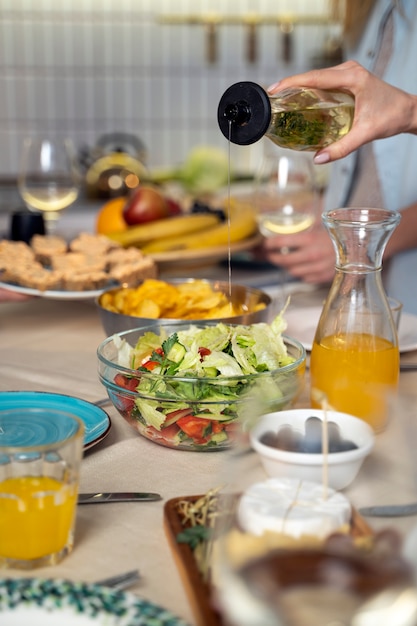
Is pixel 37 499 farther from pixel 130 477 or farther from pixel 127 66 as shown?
pixel 127 66

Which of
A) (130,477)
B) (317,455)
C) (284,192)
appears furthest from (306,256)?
(317,455)

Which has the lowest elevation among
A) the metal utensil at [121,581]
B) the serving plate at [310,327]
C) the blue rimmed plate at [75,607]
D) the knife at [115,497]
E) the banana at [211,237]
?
the serving plate at [310,327]

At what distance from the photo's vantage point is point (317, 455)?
0.63m

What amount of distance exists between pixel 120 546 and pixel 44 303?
109 cm

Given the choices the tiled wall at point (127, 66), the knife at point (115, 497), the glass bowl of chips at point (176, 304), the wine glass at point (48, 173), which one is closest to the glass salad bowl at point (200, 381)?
the knife at point (115, 497)

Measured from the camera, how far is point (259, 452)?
0.62 metres

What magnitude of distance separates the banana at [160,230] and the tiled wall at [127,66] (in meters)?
2.44

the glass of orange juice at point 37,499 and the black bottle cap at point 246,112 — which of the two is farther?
the black bottle cap at point 246,112

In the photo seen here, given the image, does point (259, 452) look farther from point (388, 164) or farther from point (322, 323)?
point (388, 164)

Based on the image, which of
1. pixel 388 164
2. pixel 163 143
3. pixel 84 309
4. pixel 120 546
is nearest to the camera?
pixel 120 546

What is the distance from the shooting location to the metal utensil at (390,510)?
1.83 feet

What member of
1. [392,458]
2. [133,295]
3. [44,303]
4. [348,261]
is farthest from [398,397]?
[44,303]

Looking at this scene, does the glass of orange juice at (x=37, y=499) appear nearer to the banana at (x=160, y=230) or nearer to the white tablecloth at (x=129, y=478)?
the white tablecloth at (x=129, y=478)

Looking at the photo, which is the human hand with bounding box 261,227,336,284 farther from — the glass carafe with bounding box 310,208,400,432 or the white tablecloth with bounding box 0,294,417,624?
the glass carafe with bounding box 310,208,400,432
